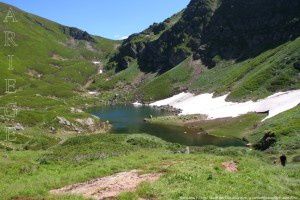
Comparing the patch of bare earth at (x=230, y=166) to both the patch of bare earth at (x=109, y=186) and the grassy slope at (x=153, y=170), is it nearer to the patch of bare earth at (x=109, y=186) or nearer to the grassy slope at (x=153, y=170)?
the grassy slope at (x=153, y=170)

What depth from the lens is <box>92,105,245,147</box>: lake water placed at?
95.2 meters

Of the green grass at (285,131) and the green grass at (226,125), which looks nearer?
the green grass at (285,131)

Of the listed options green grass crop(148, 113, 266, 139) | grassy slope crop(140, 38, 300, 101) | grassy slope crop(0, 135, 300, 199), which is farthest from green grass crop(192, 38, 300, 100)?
grassy slope crop(0, 135, 300, 199)

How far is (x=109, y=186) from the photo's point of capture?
90.6 feet

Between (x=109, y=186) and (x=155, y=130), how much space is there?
90.5 m

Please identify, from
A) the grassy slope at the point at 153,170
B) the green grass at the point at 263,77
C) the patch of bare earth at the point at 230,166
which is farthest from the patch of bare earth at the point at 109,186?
the green grass at the point at 263,77

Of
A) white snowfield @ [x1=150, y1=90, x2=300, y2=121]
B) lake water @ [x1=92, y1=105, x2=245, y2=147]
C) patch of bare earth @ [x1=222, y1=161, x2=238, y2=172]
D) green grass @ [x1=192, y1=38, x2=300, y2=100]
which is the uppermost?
green grass @ [x1=192, y1=38, x2=300, y2=100]

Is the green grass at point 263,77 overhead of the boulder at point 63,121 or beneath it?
overhead

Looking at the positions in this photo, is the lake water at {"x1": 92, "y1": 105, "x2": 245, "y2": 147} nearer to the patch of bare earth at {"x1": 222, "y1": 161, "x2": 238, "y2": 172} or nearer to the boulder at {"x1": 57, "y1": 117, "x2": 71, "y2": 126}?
the boulder at {"x1": 57, "y1": 117, "x2": 71, "y2": 126}

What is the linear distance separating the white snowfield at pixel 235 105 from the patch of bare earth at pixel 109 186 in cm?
8206

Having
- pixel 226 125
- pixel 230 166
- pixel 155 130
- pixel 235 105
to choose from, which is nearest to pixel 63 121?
pixel 155 130

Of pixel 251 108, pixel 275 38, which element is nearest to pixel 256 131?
pixel 251 108

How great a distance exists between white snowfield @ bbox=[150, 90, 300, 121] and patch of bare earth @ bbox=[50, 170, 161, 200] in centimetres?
8206

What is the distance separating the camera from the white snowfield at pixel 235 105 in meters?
113
